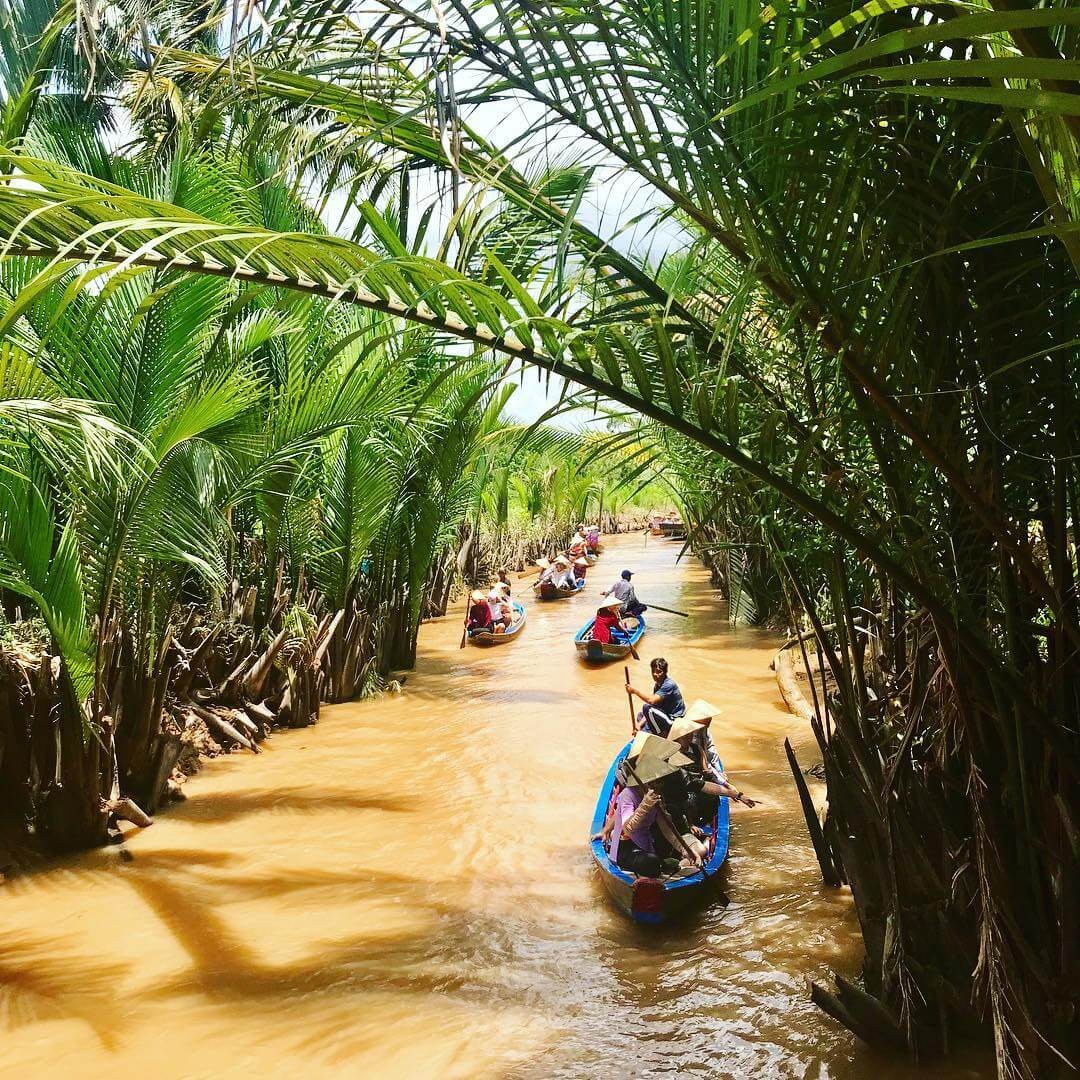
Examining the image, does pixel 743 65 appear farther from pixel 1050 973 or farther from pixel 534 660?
pixel 534 660

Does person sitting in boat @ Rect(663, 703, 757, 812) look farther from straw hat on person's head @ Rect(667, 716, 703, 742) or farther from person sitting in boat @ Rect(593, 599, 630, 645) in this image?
person sitting in boat @ Rect(593, 599, 630, 645)

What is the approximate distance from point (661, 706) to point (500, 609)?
8.44 metres

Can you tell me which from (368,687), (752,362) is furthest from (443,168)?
(368,687)

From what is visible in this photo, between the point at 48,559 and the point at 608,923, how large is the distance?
3822mm

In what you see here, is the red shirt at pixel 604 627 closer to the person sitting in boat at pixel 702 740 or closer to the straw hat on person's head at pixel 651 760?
the person sitting in boat at pixel 702 740

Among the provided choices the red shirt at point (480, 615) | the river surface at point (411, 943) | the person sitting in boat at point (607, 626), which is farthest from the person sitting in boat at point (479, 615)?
the river surface at point (411, 943)

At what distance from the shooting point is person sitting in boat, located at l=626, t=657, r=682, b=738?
6.20m

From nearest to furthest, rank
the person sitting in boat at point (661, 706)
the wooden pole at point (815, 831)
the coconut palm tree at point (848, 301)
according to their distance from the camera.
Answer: the coconut palm tree at point (848, 301) → the wooden pole at point (815, 831) → the person sitting in boat at point (661, 706)

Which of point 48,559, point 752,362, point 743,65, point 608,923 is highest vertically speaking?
point 743,65

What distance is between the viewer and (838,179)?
2.02 metres

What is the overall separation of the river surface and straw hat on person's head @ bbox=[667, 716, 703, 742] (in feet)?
2.93

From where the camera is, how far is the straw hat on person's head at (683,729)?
5.44 m

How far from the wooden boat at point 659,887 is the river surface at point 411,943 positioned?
11cm

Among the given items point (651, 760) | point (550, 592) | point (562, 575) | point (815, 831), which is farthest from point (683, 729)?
point (562, 575)
